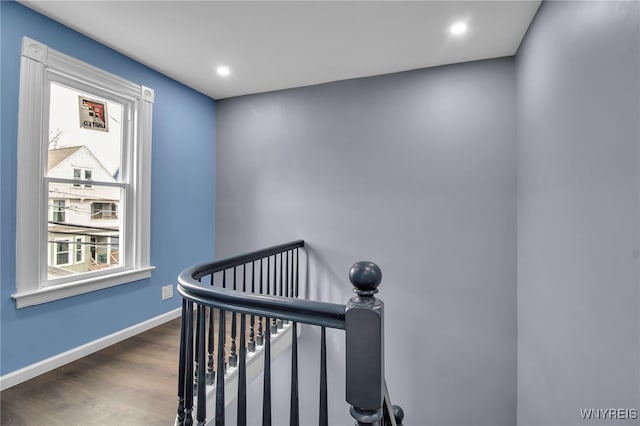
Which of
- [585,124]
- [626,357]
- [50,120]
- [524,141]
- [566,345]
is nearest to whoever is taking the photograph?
[626,357]

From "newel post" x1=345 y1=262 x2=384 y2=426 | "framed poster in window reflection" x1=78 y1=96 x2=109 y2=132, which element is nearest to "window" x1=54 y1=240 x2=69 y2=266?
"framed poster in window reflection" x1=78 y1=96 x2=109 y2=132

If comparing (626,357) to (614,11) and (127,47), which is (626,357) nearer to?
(614,11)

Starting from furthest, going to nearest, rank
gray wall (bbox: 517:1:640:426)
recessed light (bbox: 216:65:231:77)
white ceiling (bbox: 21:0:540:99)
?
recessed light (bbox: 216:65:231:77) → white ceiling (bbox: 21:0:540:99) → gray wall (bbox: 517:1:640:426)

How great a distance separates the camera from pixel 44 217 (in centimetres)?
226

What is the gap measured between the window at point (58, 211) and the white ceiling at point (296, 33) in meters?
1.37

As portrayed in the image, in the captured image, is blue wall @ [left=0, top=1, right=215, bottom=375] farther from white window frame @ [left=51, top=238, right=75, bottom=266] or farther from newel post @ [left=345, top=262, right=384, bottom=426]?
newel post @ [left=345, top=262, right=384, bottom=426]

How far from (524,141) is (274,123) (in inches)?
102

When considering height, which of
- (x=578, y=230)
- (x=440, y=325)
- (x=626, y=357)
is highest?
(x=578, y=230)

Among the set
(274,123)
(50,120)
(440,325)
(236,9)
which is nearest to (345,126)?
(274,123)

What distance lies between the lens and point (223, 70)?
10.5 ft

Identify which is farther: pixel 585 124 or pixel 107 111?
pixel 107 111

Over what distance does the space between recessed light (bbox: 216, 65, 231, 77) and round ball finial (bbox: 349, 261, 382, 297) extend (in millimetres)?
2967

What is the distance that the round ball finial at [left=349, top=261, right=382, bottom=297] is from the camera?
2.84 feet

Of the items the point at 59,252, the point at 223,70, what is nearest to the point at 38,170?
the point at 59,252
